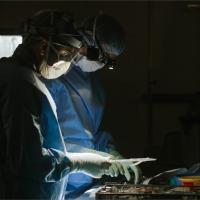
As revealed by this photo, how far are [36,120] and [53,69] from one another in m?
0.38

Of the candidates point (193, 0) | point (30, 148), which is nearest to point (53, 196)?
point (30, 148)

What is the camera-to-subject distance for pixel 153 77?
8.66 ft

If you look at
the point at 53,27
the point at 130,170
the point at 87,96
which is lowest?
the point at 130,170

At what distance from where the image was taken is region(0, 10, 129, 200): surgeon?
1.55m

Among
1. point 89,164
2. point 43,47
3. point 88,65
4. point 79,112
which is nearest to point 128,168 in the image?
point 89,164

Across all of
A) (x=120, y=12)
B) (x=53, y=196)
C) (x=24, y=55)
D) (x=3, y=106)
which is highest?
(x=120, y=12)

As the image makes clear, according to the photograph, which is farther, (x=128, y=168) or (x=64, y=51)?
(x=128, y=168)

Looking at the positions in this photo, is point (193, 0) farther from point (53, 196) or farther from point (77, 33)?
point (53, 196)

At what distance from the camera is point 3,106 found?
159cm

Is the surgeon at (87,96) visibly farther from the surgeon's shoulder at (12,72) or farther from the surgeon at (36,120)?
the surgeon's shoulder at (12,72)

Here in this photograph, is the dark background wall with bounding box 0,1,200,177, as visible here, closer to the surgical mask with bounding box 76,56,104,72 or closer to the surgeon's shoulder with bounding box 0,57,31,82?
the surgical mask with bounding box 76,56,104,72

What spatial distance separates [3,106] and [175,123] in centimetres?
135

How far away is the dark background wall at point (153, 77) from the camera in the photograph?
2.58m

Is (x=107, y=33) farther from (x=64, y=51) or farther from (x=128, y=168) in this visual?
(x=128, y=168)
